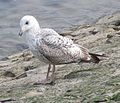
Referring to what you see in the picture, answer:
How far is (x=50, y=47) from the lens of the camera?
739 centimetres

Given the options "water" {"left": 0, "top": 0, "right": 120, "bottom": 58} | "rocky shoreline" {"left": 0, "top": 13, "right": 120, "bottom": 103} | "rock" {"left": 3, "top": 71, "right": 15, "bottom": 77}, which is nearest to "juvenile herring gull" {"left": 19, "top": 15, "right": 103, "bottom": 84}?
"rocky shoreline" {"left": 0, "top": 13, "right": 120, "bottom": 103}

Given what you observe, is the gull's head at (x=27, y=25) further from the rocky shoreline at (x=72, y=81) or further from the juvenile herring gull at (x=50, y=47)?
the rocky shoreline at (x=72, y=81)

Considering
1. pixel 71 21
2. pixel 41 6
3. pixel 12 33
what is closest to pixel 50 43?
pixel 12 33

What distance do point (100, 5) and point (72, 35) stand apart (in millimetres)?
5887

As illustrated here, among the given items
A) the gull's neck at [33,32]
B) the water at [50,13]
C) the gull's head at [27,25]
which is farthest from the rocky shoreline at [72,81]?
the water at [50,13]

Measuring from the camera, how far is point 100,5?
18734mm

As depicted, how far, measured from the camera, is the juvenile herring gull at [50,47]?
Result: 7359 mm

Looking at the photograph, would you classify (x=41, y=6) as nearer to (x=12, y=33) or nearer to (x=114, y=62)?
(x=12, y=33)

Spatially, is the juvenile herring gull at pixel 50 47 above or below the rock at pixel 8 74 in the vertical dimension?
above

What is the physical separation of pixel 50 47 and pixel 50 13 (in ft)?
34.2

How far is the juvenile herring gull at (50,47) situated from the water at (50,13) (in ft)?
23.9

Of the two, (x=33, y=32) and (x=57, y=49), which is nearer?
(x=57, y=49)

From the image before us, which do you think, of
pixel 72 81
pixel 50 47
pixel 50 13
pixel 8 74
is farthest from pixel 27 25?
pixel 50 13

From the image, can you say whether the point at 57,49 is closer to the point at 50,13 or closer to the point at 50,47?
the point at 50,47
